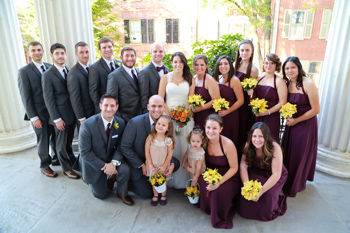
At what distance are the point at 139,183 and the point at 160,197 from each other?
34 centimetres

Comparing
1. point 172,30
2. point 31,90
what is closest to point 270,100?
point 31,90

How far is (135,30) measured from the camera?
12828 mm

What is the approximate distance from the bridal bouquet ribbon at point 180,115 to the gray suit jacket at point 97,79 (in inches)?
45.5

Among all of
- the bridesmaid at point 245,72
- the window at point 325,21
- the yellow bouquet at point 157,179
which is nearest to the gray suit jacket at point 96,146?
the yellow bouquet at point 157,179

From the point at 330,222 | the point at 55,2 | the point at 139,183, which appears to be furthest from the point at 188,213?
the point at 55,2

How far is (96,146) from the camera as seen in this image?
3664mm

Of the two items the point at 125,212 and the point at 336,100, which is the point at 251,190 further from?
the point at 336,100

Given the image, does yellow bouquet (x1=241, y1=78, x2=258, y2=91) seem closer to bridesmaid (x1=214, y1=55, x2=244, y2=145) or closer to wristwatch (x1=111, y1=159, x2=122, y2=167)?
bridesmaid (x1=214, y1=55, x2=244, y2=145)

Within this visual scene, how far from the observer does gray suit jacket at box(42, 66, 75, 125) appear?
3953 mm

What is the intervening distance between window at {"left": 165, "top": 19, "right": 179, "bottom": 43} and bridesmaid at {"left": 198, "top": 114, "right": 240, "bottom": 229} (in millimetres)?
9925

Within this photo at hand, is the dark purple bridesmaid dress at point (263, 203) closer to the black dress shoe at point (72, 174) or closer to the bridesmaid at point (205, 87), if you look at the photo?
the bridesmaid at point (205, 87)

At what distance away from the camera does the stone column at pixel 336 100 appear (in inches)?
155

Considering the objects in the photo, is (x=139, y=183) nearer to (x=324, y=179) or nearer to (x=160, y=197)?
(x=160, y=197)

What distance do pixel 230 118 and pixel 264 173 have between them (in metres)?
1.01
